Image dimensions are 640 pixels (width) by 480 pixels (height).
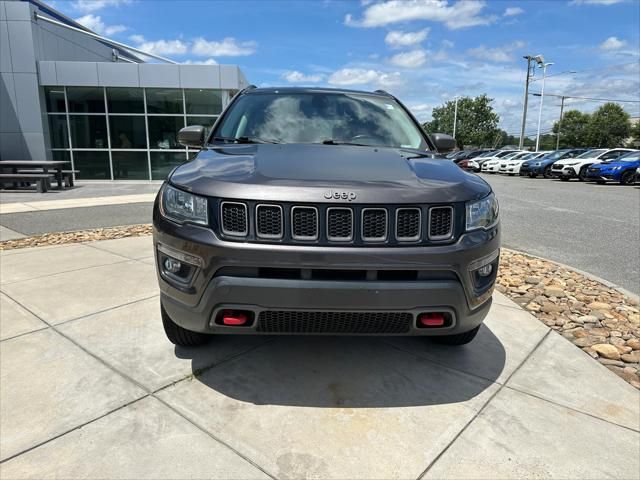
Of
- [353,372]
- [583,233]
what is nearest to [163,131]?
[583,233]

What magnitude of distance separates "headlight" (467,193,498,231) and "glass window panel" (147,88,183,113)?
16396 mm

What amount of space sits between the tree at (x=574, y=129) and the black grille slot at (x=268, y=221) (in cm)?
8403

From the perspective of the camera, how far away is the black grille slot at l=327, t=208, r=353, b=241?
6.98 feet

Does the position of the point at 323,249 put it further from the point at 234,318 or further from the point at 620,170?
the point at 620,170

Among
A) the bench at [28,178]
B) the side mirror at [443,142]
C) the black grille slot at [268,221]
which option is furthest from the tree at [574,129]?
the black grille slot at [268,221]

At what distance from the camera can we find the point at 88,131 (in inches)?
666

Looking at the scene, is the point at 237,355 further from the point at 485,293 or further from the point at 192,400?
the point at 485,293

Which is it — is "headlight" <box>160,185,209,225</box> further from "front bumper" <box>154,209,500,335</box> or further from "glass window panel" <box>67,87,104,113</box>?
"glass window panel" <box>67,87,104,113</box>

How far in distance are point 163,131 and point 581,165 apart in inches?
747

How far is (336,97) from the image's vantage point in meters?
3.70

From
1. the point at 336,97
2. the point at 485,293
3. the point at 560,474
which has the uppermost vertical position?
the point at 336,97

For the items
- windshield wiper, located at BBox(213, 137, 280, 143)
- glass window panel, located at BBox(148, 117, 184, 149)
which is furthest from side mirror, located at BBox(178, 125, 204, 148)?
glass window panel, located at BBox(148, 117, 184, 149)

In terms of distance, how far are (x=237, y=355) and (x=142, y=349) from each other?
25.0 inches

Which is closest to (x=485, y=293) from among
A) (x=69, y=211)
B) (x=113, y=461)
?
(x=113, y=461)
